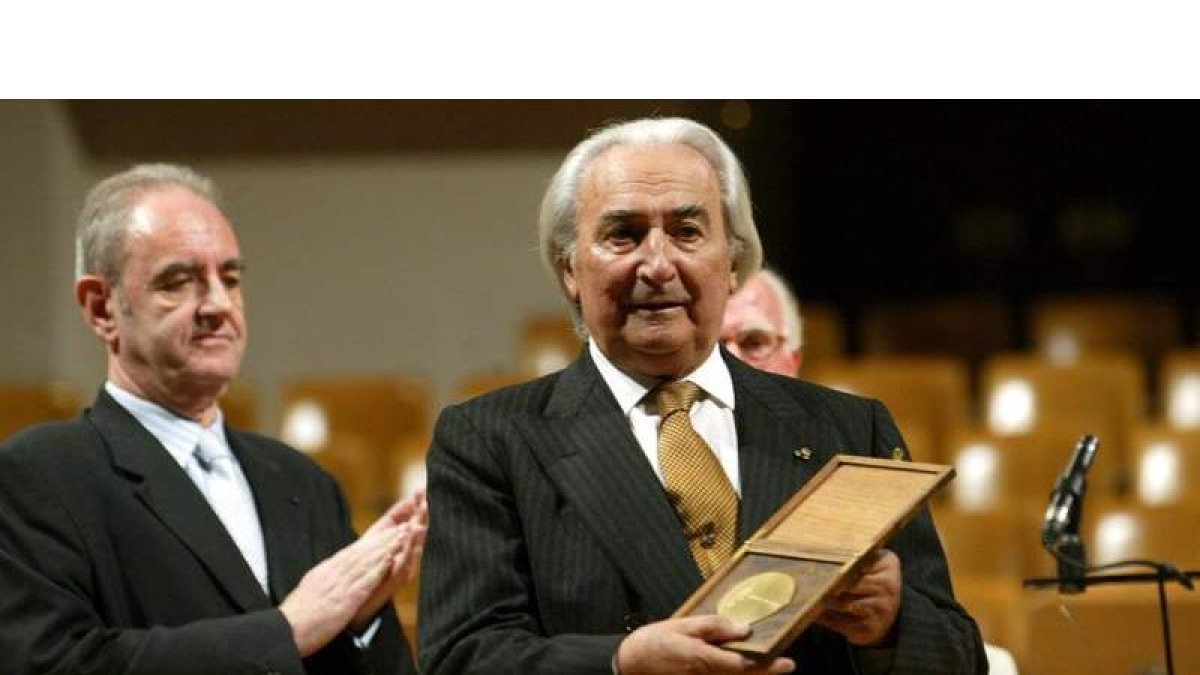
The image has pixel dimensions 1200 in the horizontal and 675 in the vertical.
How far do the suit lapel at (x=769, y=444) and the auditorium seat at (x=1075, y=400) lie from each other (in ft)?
14.1

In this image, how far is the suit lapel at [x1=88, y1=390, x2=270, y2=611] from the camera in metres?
2.76

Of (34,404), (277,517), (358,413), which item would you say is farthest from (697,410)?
(34,404)

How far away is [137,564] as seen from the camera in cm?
272

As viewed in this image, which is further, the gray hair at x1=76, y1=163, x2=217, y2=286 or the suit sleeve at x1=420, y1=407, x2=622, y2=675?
the gray hair at x1=76, y1=163, x2=217, y2=286

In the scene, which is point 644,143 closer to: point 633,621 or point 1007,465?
point 633,621

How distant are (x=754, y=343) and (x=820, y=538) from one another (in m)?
1.22

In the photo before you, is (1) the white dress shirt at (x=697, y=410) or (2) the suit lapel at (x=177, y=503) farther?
(2) the suit lapel at (x=177, y=503)

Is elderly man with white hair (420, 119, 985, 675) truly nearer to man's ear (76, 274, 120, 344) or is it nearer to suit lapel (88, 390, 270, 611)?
suit lapel (88, 390, 270, 611)

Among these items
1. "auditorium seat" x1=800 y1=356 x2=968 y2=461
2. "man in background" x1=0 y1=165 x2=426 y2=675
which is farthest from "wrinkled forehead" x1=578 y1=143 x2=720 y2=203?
"auditorium seat" x1=800 y1=356 x2=968 y2=461

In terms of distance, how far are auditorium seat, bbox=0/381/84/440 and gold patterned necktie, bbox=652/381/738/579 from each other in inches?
183

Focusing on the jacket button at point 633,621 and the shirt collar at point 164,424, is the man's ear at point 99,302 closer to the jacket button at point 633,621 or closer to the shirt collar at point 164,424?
the shirt collar at point 164,424

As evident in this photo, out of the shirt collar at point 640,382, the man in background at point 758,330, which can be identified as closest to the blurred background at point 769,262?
the man in background at point 758,330

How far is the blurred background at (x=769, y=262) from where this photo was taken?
6789mm
